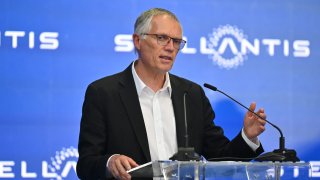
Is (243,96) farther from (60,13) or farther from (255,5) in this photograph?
(60,13)

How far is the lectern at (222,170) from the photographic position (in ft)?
7.82

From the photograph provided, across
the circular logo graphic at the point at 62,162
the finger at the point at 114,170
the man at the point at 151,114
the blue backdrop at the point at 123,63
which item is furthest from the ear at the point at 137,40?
the circular logo graphic at the point at 62,162

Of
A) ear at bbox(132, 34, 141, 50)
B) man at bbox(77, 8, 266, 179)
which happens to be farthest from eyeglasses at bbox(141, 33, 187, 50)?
ear at bbox(132, 34, 141, 50)

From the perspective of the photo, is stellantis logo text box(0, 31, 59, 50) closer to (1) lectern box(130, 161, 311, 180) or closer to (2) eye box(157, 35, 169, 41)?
(2) eye box(157, 35, 169, 41)

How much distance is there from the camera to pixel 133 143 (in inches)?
121

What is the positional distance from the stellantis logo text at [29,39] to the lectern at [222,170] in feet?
5.87

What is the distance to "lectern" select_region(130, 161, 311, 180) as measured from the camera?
2.38 m

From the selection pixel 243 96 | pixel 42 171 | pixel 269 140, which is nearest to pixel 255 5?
pixel 243 96

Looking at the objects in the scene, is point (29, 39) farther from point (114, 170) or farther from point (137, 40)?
point (114, 170)

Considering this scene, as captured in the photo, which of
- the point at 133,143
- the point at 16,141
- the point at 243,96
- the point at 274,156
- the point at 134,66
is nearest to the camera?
the point at 274,156

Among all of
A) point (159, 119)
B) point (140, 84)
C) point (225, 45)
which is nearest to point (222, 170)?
point (159, 119)

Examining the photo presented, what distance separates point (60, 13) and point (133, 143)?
4.68ft

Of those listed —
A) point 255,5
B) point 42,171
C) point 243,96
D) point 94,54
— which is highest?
point 255,5

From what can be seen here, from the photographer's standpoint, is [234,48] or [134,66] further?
[234,48]
